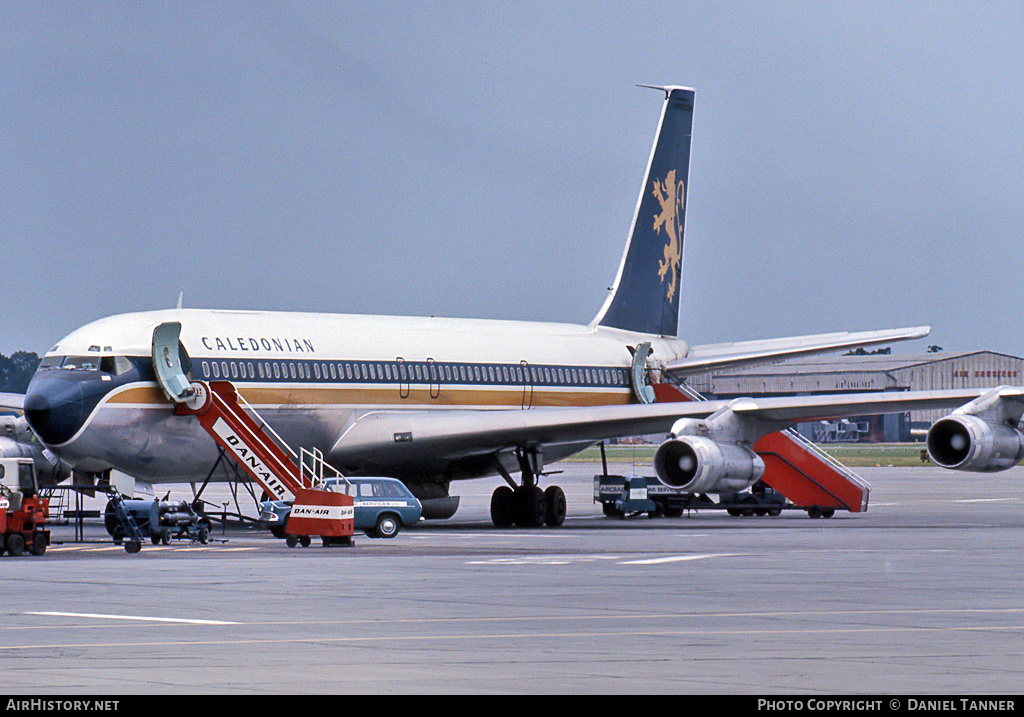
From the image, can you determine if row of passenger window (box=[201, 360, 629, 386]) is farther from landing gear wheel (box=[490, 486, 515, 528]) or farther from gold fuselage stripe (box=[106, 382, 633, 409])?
landing gear wheel (box=[490, 486, 515, 528])

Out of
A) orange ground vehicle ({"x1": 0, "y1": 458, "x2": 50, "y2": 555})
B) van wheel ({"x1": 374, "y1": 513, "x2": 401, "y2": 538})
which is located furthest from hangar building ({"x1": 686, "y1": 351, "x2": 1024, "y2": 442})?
orange ground vehicle ({"x1": 0, "y1": 458, "x2": 50, "y2": 555})

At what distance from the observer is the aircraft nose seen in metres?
31.2

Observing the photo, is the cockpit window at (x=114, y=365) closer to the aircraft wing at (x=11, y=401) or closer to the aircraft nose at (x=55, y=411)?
the aircraft nose at (x=55, y=411)

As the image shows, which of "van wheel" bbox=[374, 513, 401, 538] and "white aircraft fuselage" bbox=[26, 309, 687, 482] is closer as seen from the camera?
"van wheel" bbox=[374, 513, 401, 538]

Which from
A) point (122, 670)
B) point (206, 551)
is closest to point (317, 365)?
point (206, 551)

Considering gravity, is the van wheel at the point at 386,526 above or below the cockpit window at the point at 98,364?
below

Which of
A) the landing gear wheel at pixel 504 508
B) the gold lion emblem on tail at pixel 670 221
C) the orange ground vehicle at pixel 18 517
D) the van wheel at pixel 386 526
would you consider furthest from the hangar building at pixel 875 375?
the orange ground vehicle at pixel 18 517

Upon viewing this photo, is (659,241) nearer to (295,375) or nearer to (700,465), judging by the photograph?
(700,465)

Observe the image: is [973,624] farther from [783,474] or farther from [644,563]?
[783,474]

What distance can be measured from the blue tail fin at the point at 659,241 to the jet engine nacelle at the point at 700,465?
38.8 ft

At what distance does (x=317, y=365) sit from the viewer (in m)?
35.5

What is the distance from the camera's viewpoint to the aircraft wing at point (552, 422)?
34312 millimetres

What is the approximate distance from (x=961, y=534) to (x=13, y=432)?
79.0 ft

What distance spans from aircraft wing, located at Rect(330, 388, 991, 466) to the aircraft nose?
6504 mm
